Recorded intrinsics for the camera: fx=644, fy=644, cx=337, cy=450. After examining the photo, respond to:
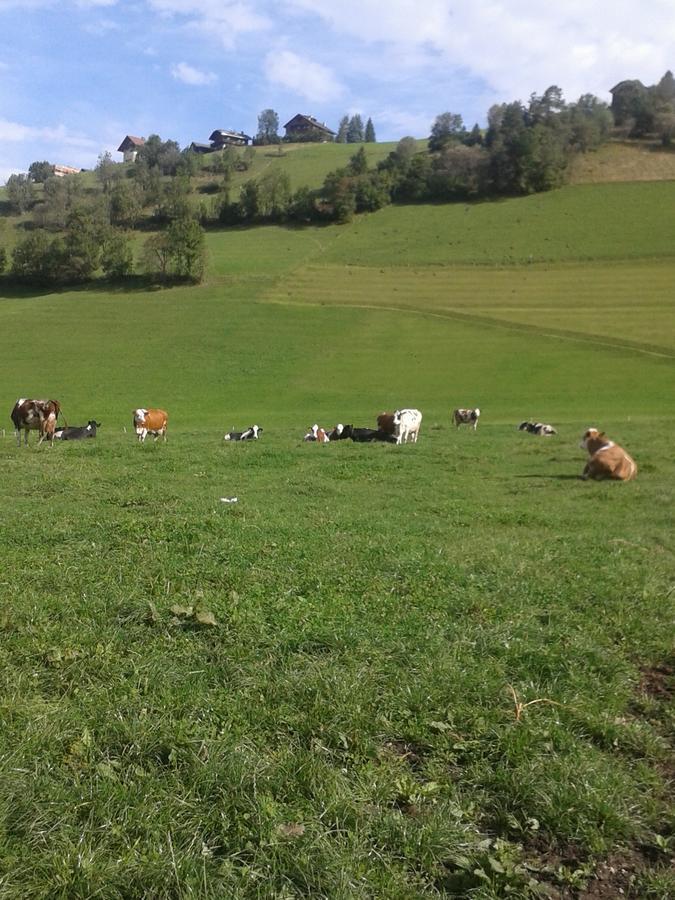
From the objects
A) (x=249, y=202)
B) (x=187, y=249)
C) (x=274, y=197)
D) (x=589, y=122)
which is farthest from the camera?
(x=589, y=122)

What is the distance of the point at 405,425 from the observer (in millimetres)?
27016

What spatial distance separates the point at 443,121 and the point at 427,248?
184ft

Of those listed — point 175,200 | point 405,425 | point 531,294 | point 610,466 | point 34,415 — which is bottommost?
point 405,425

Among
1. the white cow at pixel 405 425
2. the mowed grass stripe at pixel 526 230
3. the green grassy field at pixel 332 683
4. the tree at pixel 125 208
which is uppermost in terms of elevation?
the tree at pixel 125 208

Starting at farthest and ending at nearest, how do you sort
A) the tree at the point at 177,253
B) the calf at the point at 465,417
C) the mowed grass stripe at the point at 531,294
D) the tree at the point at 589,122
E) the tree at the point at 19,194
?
the tree at the point at 19,194, the tree at the point at 589,122, the tree at the point at 177,253, the mowed grass stripe at the point at 531,294, the calf at the point at 465,417

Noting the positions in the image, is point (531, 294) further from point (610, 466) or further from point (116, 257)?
point (610, 466)

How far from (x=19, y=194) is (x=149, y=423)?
408 ft

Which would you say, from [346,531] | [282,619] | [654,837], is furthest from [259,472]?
[654,837]

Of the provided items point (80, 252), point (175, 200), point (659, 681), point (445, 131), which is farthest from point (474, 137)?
point (659, 681)

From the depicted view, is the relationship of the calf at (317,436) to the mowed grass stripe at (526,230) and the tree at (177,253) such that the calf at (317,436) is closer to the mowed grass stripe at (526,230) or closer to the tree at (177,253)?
the tree at (177,253)

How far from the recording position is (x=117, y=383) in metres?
48.9

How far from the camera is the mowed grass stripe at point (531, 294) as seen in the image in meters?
60.9

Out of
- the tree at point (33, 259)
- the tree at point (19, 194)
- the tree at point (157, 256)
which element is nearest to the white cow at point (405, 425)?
the tree at point (157, 256)

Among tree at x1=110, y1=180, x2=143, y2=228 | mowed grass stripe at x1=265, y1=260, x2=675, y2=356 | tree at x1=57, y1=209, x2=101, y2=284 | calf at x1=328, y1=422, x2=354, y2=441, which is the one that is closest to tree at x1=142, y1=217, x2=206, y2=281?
tree at x1=57, y1=209, x2=101, y2=284
